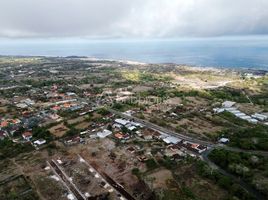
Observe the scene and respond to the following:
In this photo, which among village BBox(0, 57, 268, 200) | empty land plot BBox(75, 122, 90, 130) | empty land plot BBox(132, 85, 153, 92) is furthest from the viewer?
empty land plot BBox(132, 85, 153, 92)

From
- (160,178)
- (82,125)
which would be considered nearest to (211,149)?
(160,178)

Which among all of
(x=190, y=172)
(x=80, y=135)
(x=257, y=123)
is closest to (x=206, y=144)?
(x=190, y=172)

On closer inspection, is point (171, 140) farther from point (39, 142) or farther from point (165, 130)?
point (39, 142)

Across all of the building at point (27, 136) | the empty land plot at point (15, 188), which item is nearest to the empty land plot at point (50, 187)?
the empty land plot at point (15, 188)

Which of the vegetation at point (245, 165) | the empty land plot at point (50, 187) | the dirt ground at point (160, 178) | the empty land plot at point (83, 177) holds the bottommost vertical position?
the empty land plot at point (50, 187)

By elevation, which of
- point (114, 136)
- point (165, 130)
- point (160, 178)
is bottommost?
point (160, 178)

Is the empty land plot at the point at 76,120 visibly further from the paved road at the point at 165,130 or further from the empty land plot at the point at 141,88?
the empty land plot at the point at 141,88

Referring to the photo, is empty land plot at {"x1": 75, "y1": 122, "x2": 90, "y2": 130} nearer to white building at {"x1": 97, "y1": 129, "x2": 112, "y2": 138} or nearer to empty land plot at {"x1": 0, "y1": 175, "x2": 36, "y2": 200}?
white building at {"x1": 97, "y1": 129, "x2": 112, "y2": 138}

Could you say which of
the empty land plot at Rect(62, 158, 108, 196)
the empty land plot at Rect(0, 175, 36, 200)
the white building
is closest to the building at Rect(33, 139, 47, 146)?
the empty land plot at Rect(62, 158, 108, 196)
